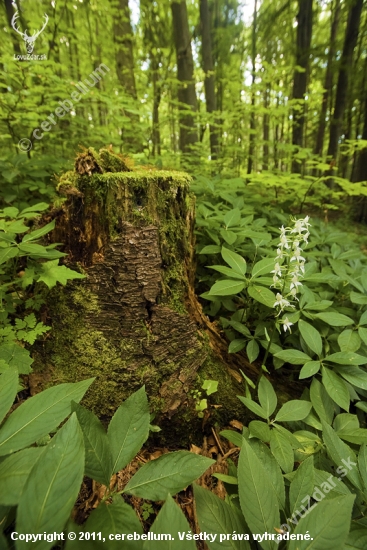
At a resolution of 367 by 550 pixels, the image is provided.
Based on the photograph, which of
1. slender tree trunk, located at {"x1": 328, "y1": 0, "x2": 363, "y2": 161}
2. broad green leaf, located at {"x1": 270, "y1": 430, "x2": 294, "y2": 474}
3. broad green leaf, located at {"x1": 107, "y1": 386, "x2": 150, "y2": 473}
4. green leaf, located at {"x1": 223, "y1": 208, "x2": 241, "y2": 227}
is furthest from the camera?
slender tree trunk, located at {"x1": 328, "y1": 0, "x2": 363, "y2": 161}

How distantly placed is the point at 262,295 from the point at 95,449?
1.12 metres

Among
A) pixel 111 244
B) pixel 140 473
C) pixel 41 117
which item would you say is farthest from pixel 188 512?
pixel 41 117

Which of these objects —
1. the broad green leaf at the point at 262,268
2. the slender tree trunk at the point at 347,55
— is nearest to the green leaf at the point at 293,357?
the broad green leaf at the point at 262,268

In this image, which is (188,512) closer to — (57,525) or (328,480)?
(328,480)

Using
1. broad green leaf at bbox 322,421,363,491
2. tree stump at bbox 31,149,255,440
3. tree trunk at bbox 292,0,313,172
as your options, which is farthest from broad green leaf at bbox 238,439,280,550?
tree trunk at bbox 292,0,313,172

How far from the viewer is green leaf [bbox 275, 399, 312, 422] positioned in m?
1.36

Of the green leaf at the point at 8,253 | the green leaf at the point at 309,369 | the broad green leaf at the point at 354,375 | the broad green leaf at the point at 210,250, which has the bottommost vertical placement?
the broad green leaf at the point at 354,375

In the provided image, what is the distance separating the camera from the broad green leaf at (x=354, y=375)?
148 cm

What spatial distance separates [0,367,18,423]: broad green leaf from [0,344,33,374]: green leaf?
407 millimetres

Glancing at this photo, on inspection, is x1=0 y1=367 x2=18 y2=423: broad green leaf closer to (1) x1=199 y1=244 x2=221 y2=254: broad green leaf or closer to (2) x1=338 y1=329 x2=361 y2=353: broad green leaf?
(1) x1=199 y1=244 x2=221 y2=254: broad green leaf

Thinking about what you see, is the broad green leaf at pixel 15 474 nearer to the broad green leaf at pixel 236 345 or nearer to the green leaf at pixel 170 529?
the green leaf at pixel 170 529

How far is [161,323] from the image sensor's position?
165 cm

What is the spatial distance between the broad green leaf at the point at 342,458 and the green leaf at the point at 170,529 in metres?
0.72

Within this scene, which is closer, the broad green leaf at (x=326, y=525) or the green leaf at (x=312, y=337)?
the broad green leaf at (x=326, y=525)
